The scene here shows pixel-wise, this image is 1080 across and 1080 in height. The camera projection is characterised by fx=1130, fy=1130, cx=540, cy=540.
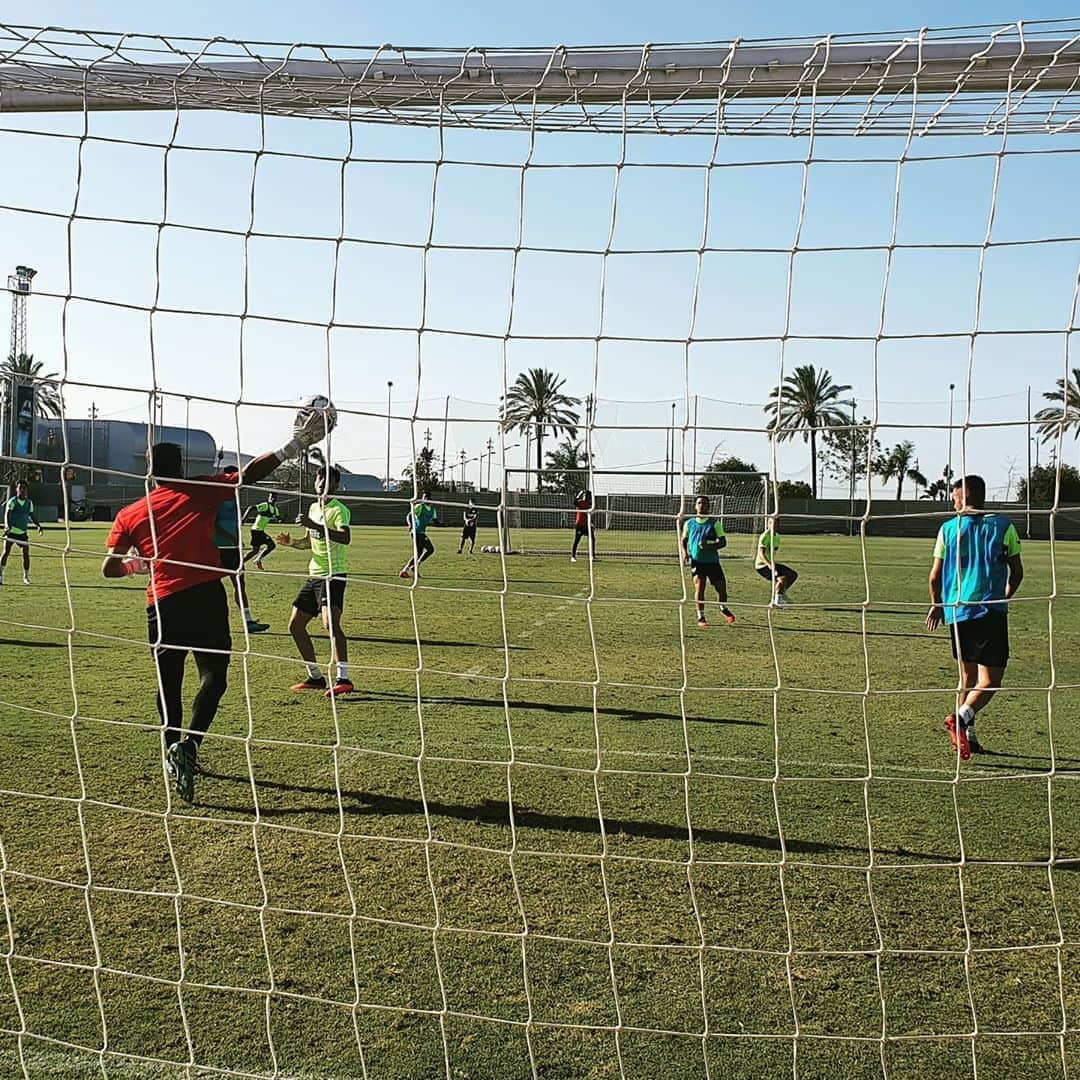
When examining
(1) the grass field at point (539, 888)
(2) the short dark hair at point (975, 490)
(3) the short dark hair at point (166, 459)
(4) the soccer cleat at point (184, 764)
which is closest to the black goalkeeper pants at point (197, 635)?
(4) the soccer cleat at point (184, 764)

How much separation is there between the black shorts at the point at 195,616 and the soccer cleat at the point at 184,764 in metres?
0.50

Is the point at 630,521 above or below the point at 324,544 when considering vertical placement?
above

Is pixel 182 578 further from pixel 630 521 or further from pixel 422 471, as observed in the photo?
pixel 630 521

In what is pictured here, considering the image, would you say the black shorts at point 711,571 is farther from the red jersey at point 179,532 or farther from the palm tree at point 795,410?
the red jersey at point 179,532

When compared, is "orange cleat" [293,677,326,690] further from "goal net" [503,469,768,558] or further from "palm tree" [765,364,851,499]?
"goal net" [503,469,768,558]

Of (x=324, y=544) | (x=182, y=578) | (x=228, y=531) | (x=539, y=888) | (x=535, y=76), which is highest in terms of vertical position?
(x=535, y=76)

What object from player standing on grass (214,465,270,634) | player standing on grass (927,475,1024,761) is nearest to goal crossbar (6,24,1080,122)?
player standing on grass (214,465,270,634)

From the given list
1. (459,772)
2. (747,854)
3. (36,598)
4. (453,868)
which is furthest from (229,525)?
(36,598)

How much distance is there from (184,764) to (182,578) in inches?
36.2

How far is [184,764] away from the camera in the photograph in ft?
17.7

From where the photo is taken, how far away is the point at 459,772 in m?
6.25

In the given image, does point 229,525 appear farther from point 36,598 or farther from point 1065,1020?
point 36,598

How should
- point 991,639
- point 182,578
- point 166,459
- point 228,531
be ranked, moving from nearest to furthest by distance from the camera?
point 166,459
point 182,578
point 991,639
point 228,531

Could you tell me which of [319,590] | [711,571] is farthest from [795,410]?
[711,571]
